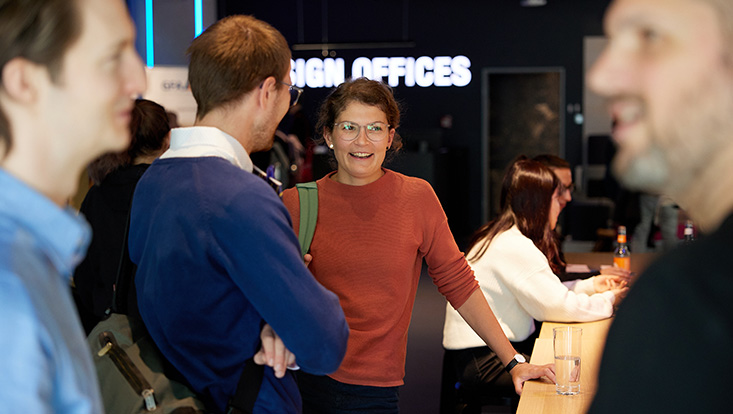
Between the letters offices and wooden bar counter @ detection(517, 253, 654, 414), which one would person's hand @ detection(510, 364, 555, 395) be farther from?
the letters offices

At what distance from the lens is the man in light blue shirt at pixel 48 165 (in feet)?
2.40

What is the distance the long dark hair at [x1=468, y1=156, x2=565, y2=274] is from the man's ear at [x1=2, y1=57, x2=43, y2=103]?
2.41 meters

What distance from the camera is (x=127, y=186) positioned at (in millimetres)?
2801

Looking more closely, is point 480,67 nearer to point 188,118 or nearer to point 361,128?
point 188,118

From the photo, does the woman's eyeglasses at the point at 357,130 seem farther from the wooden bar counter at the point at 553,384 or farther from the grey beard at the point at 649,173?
the grey beard at the point at 649,173

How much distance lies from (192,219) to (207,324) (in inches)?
8.5

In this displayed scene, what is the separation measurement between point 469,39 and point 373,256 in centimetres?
981

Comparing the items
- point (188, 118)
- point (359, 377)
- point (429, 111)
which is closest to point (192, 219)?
point (359, 377)

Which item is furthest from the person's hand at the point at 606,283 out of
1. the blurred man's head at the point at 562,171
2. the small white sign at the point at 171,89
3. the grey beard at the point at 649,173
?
the small white sign at the point at 171,89

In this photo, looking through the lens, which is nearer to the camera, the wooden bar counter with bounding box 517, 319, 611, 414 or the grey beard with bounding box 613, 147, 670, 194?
the grey beard with bounding box 613, 147, 670, 194

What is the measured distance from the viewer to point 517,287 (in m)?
2.92

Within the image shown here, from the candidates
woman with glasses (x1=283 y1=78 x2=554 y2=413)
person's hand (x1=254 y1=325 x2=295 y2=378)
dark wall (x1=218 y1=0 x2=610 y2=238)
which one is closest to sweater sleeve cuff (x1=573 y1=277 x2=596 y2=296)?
woman with glasses (x1=283 y1=78 x2=554 y2=413)

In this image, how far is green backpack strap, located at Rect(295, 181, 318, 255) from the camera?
218 cm

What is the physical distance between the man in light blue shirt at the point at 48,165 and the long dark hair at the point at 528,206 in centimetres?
234
